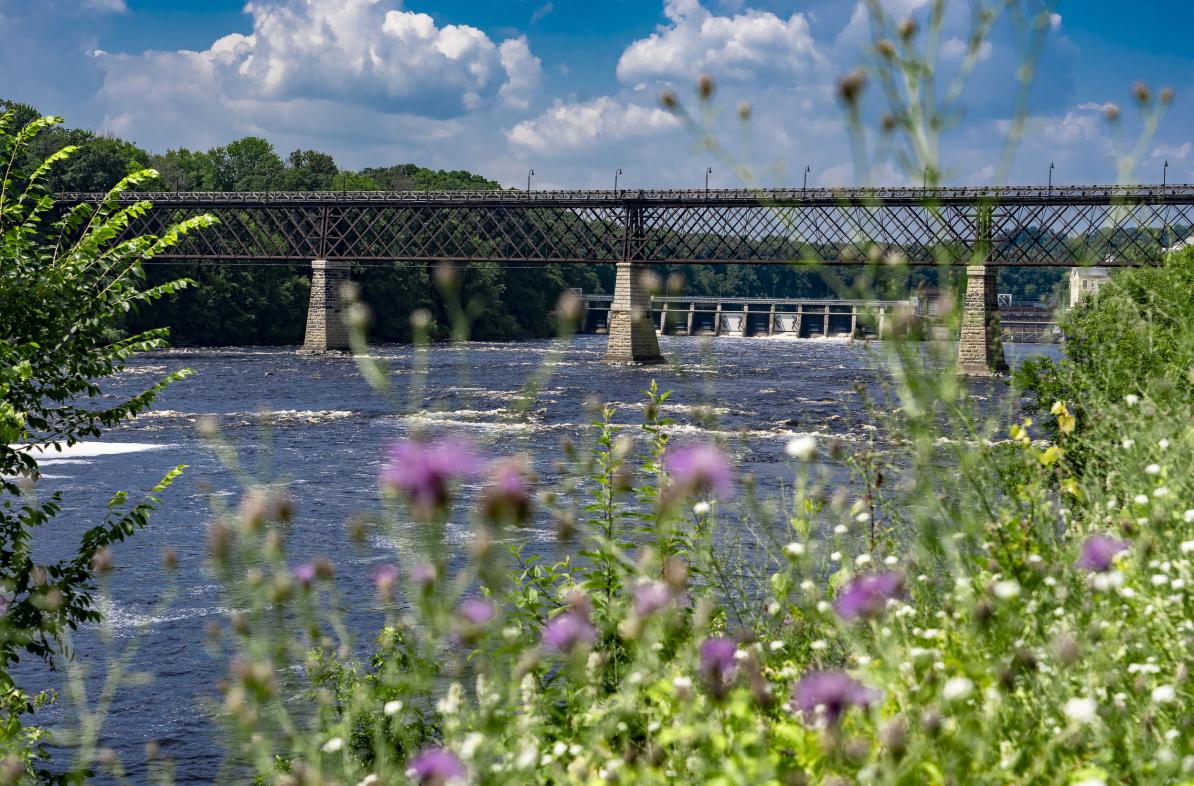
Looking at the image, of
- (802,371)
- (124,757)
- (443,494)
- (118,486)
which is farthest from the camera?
(802,371)

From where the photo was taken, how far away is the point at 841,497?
5551 millimetres

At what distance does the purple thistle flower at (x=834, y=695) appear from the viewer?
2.87m

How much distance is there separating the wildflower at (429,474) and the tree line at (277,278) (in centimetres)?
6721

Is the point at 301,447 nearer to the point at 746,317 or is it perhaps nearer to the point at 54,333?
the point at 54,333

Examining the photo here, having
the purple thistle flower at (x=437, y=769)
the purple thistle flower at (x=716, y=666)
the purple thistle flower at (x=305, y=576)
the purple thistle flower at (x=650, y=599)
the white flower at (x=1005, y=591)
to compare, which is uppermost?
the white flower at (x=1005, y=591)

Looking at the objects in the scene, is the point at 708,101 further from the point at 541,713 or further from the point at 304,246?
the point at 304,246

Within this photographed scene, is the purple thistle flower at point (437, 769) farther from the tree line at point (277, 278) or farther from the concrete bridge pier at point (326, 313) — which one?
the concrete bridge pier at point (326, 313)

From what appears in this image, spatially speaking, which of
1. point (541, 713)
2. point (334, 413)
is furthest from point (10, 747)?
point (334, 413)

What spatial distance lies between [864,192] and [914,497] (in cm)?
152

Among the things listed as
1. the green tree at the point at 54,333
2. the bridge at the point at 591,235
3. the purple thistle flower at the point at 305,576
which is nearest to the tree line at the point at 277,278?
the bridge at the point at 591,235

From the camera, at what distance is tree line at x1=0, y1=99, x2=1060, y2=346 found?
92.4m

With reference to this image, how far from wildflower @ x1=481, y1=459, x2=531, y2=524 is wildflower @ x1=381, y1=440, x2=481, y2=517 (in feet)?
0.26

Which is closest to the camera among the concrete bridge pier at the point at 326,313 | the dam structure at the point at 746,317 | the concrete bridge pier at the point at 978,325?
the concrete bridge pier at the point at 978,325

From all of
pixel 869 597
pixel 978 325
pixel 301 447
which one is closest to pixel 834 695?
pixel 869 597
